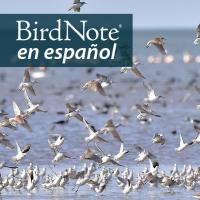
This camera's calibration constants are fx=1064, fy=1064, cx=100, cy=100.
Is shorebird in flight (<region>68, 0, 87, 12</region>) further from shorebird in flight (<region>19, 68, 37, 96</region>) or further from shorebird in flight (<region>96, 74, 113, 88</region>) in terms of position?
shorebird in flight (<region>19, 68, 37, 96</region>)

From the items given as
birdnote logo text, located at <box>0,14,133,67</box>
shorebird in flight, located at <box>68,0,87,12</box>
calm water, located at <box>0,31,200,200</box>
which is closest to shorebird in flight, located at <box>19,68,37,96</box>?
shorebird in flight, located at <box>68,0,87,12</box>

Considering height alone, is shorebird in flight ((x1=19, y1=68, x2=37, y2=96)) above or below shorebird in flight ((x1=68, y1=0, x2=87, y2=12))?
Answer: below

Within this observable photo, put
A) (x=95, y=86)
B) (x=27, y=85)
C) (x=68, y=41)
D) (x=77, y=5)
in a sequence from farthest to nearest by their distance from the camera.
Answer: (x=68, y=41) → (x=77, y=5) → (x=27, y=85) → (x=95, y=86)

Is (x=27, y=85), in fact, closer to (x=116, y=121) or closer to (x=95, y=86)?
(x=95, y=86)

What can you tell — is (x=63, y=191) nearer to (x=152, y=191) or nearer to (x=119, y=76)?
(x=152, y=191)

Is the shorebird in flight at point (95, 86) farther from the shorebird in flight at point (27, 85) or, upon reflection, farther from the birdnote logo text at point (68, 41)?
the birdnote logo text at point (68, 41)

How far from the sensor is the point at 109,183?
2047cm

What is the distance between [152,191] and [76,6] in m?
4.84

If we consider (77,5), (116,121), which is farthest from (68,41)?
(77,5)

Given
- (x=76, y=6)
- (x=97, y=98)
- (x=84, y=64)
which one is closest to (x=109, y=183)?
(x=76, y=6)

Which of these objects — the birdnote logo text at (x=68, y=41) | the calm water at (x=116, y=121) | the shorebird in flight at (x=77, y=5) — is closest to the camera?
the calm water at (x=116, y=121)

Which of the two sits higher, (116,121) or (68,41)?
(68,41)

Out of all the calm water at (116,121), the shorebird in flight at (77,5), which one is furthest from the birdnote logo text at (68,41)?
the shorebird in flight at (77,5)

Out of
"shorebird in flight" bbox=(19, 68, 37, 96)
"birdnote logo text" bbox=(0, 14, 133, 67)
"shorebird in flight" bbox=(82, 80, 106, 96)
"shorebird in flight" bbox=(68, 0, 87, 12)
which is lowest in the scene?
"shorebird in flight" bbox=(82, 80, 106, 96)
